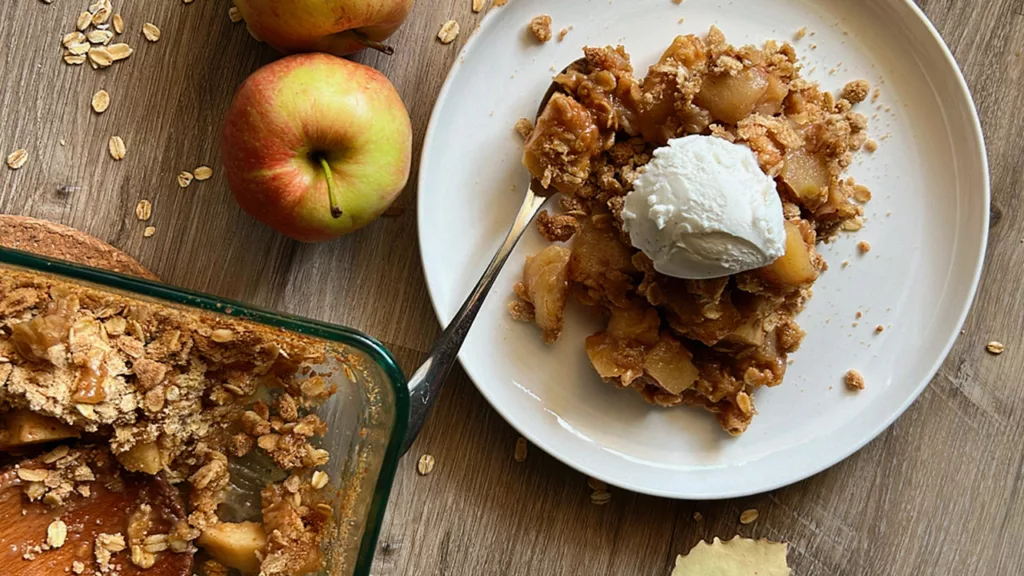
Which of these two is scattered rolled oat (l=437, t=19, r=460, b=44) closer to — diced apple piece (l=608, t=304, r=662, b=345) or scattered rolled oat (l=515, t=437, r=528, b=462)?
diced apple piece (l=608, t=304, r=662, b=345)

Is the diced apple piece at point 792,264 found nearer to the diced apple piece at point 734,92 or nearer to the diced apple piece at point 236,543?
the diced apple piece at point 734,92

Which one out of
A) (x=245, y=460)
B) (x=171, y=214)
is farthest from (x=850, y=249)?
(x=171, y=214)

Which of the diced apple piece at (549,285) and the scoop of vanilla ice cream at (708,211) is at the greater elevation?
the scoop of vanilla ice cream at (708,211)

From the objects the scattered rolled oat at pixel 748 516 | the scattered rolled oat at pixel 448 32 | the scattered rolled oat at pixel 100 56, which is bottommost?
the scattered rolled oat at pixel 748 516

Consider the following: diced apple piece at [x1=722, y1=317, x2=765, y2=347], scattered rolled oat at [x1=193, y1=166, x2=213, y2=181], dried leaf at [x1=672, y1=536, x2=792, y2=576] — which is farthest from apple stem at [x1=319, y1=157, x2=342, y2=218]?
dried leaf at [x1=672, y1=536, x2=792, y2=576]

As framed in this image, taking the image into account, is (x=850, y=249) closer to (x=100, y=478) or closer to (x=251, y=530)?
(x=251, y=530)

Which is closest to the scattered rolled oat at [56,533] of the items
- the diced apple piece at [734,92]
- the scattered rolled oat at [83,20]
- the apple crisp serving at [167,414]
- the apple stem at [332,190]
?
the apple crisp serving at [167,414]

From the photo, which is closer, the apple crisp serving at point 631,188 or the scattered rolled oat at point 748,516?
the apple crisp serving at point 631,188
